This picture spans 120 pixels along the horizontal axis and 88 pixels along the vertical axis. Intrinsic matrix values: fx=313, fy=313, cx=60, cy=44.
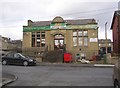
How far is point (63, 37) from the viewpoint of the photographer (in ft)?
159

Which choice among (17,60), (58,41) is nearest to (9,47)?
(58,41)

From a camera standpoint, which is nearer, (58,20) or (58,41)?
(58,20)

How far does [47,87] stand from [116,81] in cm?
467

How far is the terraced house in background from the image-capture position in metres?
47.2

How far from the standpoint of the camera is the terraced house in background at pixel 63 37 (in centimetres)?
4716

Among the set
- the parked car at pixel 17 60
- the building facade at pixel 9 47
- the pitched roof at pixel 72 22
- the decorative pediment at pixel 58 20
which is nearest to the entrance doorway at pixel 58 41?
the decorative pediment at pixel 58 20

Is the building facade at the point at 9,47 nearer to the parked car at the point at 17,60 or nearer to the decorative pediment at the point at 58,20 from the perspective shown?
the decorative pediment at the point at 58,20

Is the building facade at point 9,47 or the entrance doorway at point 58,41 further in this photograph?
the building facade at point 9,47

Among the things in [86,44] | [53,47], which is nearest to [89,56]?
[86,44]

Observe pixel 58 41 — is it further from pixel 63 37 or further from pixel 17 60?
pixel 17 60

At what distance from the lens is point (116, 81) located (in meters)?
11.2

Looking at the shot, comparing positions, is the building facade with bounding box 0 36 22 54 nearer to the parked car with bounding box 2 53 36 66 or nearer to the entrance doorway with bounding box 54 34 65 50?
the entrance doorway with bounding box 54 34 65 50

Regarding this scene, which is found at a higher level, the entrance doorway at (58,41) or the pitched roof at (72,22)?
the pitched roof at (72,22)

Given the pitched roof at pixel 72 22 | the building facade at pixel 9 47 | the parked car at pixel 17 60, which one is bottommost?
the parked car at pixel 17 60
